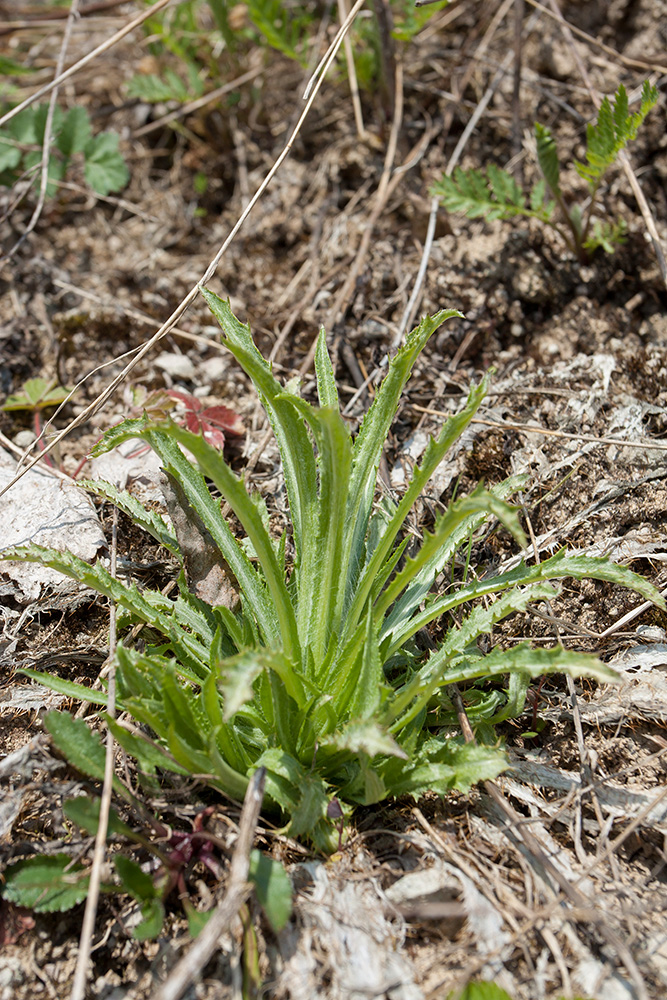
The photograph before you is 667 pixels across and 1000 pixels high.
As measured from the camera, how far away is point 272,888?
4.42 feet

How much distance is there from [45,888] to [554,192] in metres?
2.66

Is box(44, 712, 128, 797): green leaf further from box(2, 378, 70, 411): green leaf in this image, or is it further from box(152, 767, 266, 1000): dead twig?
box(2, 378, 70, 411): green leaf

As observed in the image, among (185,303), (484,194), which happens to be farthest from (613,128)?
(185,303)

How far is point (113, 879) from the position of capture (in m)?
1.54

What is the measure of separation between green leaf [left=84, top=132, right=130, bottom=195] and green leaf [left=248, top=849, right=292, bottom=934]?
2.97 metres

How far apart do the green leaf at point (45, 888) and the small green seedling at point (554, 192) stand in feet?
7.89

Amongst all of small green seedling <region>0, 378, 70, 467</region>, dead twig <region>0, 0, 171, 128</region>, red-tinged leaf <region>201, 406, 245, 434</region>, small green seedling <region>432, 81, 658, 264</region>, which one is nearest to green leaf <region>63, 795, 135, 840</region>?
red-tinged leaf <region>201, 406, 245, 434</region>

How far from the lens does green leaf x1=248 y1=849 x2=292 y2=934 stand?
1.30 meters

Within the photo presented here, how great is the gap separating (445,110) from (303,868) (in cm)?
319

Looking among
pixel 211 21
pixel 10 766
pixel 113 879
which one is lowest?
pixel 113 879

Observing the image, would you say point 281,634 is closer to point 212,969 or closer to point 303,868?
point 303,868

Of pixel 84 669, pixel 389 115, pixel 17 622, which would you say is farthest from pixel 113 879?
pixel 389 115

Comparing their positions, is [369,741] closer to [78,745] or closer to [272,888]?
[272,888]

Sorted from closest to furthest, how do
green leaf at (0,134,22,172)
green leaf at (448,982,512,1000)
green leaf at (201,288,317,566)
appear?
1. green leaf at (448,982,512,1000)
2. green leaf at (201,288,317,566)
3. green leaf at (0,134,22,172)
